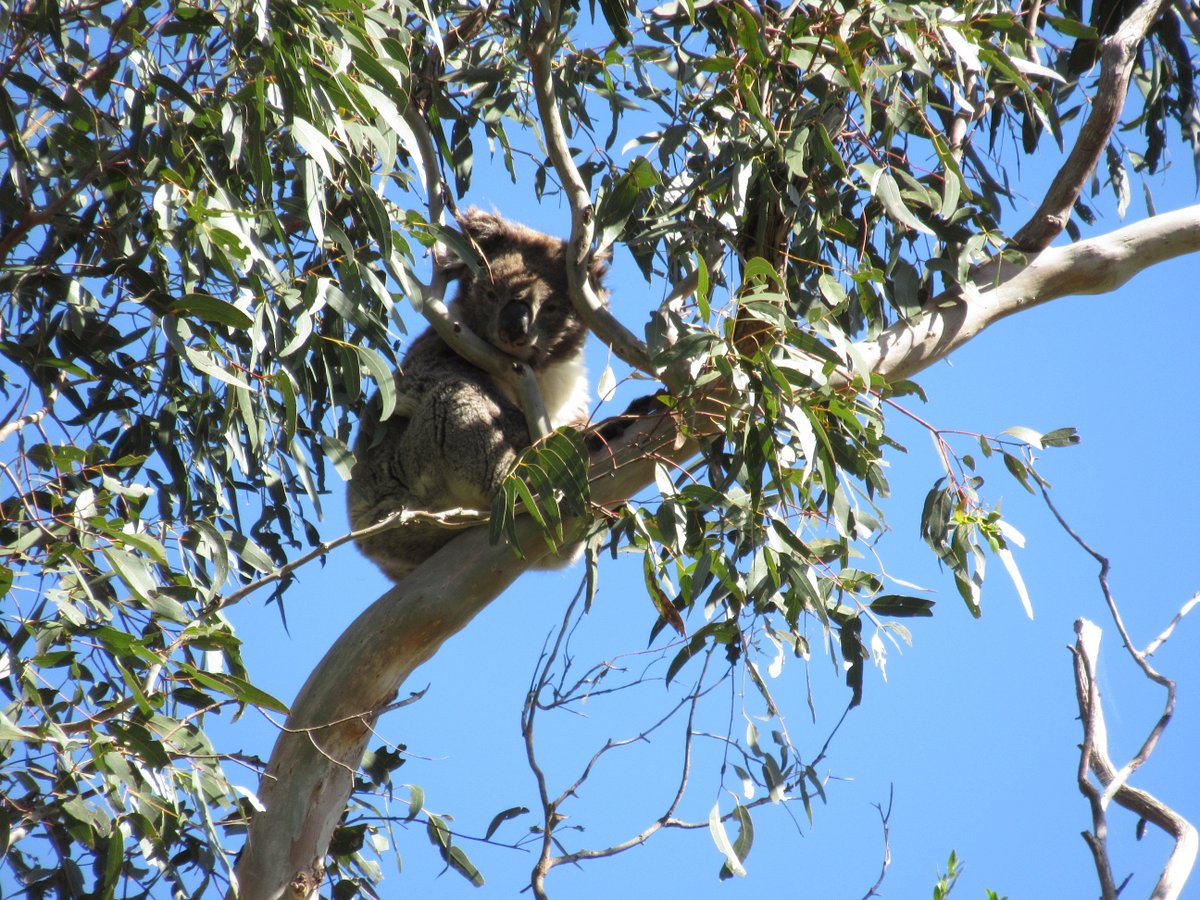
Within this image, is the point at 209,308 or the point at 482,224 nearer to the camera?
the point at 209,308

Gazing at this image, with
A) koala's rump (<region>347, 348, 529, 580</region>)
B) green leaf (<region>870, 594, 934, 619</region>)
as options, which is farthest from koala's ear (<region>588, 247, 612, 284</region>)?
green leaf (<region>870, 594, 934, 619</region>)

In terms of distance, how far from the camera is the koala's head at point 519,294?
11.4ft

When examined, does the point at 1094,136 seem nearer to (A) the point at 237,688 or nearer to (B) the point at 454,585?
(B) the point at 454,585

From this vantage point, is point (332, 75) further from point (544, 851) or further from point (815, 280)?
point (544, 851)

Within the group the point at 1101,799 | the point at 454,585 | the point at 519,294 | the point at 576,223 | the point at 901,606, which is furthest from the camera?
the point at 519,294

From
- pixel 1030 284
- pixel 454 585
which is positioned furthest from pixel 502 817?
pixel 1030 284

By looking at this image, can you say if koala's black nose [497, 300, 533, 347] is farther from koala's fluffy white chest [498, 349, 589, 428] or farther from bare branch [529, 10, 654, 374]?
bare branch [529, 10, 654, 374]

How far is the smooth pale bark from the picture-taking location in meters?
2.51

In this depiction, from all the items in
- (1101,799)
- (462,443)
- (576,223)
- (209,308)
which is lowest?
(1101,799)

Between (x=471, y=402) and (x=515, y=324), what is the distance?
1.16 ft

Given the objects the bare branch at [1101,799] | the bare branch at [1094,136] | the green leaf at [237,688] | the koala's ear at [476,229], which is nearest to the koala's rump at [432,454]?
the koala's ear at [476,229]

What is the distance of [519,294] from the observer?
3572 millimetres

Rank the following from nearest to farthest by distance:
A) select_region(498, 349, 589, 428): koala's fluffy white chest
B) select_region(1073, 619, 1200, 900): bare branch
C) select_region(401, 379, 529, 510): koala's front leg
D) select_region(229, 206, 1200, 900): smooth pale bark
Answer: select_region(1073, 619, 1200, 900): bare branch
select_region(229, 206, 1200, 900): smooth pale bark
select_region(401, 379, 529, 510): koala's front leg
select_region(498, 349, 589, 428): koala's fluffy white chest

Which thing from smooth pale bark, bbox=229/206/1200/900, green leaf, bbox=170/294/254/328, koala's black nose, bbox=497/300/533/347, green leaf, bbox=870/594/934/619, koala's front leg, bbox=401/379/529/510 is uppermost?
koala's black nose, bbox=497/300/533/347
